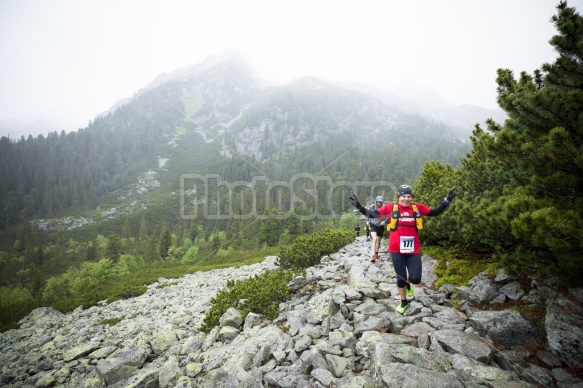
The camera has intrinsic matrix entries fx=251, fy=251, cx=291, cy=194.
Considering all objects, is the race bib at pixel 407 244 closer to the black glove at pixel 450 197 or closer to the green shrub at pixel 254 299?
the black glove at pixel 450 197

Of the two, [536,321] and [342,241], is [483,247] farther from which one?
[342,241]

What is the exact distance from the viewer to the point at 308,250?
14.8 metres

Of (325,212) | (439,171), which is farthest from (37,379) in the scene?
(325,212)

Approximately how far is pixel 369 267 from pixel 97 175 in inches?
7420

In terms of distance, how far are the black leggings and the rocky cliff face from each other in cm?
72

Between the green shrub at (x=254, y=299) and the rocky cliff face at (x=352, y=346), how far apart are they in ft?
1.40

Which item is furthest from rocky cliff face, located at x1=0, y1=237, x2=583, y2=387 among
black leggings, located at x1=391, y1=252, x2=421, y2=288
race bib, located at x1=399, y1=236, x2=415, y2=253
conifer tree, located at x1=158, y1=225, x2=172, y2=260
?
conifer tree, located at x1=158, y1=225, x2=172, y2=260

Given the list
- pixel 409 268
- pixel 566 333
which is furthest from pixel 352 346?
pixel 566 333

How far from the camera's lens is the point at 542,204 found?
390 cm

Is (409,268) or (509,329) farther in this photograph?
(409,268)

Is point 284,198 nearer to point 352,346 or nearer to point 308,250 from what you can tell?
point 308,250

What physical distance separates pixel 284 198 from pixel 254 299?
81.2 meters

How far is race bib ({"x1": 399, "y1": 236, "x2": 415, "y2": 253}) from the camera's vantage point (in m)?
5.84

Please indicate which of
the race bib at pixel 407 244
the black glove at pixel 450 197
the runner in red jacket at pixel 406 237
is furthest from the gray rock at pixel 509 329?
the black glove at pixel 450 197
